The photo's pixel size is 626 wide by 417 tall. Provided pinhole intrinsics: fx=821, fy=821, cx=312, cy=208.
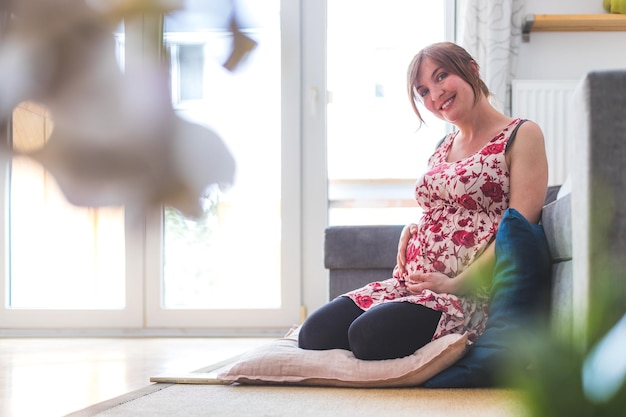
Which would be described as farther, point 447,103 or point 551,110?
point 551,110

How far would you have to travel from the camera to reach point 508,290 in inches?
55.1

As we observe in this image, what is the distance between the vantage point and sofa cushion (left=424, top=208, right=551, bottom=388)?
1389mm

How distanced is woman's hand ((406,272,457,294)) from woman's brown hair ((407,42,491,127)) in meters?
0.36

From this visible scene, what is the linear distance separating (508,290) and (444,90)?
0.43 m

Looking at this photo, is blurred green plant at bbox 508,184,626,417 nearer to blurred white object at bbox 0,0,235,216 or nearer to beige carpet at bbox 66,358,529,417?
blurred white object at bbox 0,0,235,216

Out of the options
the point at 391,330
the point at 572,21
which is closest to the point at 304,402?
the point at 391,330

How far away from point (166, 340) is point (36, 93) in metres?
2.84

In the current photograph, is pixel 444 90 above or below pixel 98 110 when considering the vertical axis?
above

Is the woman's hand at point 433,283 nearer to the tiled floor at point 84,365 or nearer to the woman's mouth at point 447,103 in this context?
the woman's mouth at point 447,103

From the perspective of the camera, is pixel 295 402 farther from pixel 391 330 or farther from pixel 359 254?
pixel 359 254

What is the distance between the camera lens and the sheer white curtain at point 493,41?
116 inches

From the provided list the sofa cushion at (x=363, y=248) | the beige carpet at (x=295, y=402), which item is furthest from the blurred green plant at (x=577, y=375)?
the sofa cushion at (x=363, y=248)

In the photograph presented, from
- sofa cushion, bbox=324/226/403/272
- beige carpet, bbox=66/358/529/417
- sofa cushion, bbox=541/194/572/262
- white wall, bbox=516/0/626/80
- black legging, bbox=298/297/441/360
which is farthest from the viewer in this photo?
white wall, bbox=516/0/626/80

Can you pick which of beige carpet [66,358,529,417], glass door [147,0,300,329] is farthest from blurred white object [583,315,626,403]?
glass door [147,0,300,329]
